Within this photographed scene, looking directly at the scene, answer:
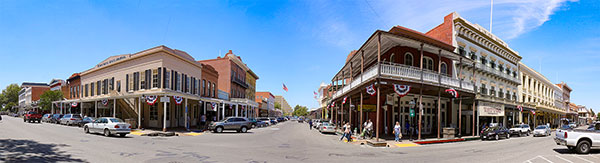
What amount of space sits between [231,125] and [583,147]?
76.7 ft

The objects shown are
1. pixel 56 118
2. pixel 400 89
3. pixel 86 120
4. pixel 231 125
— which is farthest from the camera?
pixel 56 118

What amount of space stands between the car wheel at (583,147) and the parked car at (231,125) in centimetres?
2287

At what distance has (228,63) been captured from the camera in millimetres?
48438

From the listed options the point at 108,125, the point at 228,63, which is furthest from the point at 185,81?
the point at 228,63

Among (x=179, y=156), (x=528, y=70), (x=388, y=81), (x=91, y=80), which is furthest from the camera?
(x=528, y=70)

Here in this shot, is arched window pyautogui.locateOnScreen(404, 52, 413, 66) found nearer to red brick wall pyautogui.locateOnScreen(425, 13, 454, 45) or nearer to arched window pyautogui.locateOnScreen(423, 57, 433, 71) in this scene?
arched window pyautogui.locateOnScreen(423, 57, 433, 71)

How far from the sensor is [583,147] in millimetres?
13578

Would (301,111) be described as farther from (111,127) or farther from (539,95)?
(111,127)

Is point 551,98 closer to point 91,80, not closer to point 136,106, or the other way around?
point 136,106

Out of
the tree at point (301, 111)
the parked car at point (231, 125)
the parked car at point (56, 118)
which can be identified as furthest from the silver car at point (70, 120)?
the tree at point (301, 111)

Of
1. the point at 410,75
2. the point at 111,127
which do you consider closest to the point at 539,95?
the point at 410,75

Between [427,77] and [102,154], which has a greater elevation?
[427,77]

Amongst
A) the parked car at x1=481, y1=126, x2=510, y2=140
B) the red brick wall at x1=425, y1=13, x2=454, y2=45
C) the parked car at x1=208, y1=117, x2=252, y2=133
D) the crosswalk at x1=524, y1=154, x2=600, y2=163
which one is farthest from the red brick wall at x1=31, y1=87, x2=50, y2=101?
the crosswalk at x1=524, y1=154, x2=600, y2=163

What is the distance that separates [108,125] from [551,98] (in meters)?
66.9
